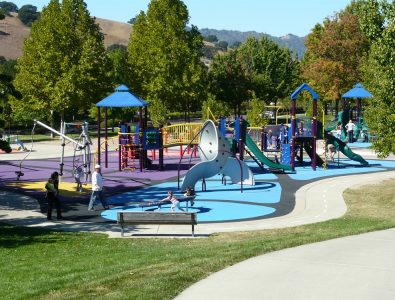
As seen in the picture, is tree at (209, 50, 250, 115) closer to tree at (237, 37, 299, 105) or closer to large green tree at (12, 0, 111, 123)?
tree at (237, 37, 299, 105)

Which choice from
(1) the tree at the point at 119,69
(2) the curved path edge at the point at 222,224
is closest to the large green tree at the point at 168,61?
(1) the tree at the point at 119,69

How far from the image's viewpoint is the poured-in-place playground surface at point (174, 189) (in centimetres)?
2211

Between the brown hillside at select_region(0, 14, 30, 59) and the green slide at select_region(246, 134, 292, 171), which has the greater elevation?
the brown hillside at select_region(0, 14, 30, 59)

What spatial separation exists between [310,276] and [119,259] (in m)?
4.52

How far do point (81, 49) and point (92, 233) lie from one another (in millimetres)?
45260

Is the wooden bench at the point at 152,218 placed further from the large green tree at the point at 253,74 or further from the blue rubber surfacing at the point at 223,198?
the large green tree at the point at 253,74

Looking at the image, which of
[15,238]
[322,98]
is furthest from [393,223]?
[322,98]

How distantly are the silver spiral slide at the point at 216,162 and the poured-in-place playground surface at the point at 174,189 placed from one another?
1.79 feet

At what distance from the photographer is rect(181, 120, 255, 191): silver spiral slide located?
2727cm

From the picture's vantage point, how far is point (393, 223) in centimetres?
1752

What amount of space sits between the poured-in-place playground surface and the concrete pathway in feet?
25.6

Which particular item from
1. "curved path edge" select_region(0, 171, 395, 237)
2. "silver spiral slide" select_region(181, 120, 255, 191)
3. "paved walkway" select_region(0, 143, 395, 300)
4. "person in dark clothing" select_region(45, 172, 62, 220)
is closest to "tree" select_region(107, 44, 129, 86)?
"silver spiral slide" select_region(181, 120, 255, 191)

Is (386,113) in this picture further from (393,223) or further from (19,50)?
(19,50)

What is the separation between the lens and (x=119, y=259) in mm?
13562
